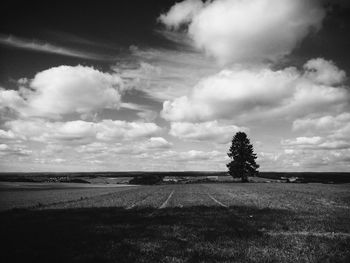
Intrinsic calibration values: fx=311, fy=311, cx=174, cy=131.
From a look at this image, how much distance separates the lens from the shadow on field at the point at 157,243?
33.2 ft

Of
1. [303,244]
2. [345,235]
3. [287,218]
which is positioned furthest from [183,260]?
[287,218]

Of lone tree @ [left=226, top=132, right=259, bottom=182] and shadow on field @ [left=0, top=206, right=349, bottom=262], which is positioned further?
lone tree @ [left=226, top=132, right=259, bottom=182]

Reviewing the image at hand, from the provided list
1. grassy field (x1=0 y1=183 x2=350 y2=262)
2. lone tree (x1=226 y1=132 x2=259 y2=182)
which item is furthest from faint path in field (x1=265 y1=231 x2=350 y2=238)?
lone tree (x1=226 y1=132 x2=259 y2=182)

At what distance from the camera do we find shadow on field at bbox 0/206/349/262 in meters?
10.1

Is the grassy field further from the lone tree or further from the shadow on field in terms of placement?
the lone tree

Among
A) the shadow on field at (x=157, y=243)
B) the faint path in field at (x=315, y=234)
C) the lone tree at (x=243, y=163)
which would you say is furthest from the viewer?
the lone tree at (x=243, y=163)

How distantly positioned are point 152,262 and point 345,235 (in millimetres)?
9146

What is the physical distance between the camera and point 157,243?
12055mm

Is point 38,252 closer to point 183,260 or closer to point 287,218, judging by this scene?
point 183,260

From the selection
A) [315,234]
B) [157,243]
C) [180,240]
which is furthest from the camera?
[315,234]

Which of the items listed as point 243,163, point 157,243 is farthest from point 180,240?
point 243,163

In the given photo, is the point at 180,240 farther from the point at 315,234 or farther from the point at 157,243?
the point at 315,234

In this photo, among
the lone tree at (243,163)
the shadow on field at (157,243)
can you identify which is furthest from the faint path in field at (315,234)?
the lone tree at (243,163)

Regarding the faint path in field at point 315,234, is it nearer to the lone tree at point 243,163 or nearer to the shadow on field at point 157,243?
the shadow on field at point 157,243
